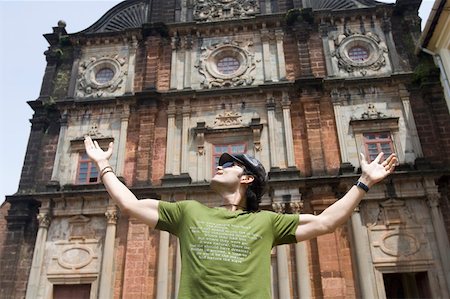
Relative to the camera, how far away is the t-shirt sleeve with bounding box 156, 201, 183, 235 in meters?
2.56

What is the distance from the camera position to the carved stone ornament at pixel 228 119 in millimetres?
13664

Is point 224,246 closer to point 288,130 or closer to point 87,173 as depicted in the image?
point 288,130

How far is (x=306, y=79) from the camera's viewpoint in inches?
539

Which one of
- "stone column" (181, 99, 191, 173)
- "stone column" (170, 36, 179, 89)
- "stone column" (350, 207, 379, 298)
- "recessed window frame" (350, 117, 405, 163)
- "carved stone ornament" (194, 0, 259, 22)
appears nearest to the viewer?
"stone column" (350, 207, 379, 298)

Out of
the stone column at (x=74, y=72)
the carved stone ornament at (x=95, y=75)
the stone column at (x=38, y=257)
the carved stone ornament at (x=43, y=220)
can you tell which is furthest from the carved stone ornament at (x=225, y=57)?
the stone column at (x=38, y=257)

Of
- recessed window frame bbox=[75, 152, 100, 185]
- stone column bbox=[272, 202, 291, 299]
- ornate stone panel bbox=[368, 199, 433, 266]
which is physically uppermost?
recessed window frame bbox=[75, 152, 100, 185]

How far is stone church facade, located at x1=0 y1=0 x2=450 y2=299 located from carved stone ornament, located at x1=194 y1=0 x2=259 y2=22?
0.23ft

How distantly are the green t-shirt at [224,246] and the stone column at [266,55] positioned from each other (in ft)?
39.6

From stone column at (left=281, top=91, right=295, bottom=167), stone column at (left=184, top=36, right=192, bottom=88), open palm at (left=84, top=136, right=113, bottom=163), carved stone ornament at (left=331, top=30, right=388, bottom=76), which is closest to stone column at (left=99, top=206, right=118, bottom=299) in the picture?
stone column at (left=184, top=36, right=192, bottom=88)

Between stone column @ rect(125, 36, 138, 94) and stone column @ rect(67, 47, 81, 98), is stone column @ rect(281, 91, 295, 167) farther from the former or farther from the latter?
stone column @ rect(67, 47, 81, 98)

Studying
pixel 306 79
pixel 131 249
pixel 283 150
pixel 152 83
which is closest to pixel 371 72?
pixel 306 79

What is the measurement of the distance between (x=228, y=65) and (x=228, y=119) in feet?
7.97

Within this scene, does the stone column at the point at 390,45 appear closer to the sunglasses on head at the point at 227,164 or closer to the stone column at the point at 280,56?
the stone column at the point at 280,56

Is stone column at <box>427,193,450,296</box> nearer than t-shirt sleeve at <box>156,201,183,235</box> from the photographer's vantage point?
No
